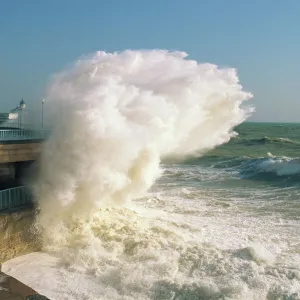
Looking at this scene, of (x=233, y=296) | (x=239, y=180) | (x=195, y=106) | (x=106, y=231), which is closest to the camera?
(x=233, y=296)

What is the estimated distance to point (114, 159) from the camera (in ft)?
40.9

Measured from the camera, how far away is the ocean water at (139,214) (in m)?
9.29

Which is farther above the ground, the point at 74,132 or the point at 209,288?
the point at 74,132

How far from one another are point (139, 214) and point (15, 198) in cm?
456

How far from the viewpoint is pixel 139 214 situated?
14531mm

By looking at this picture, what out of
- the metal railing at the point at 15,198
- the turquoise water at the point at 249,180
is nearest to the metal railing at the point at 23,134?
the metal railing at the point at 15,198

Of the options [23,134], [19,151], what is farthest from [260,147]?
[19,151]

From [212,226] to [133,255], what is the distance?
3.83m

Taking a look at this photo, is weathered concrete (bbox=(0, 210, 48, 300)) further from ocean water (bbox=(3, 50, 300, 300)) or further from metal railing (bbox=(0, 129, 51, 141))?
metal railing (bbox=(0, 129, 51, 141))

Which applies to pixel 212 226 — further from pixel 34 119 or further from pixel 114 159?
pixel 34 119

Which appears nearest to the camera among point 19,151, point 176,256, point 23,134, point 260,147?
point 176,256

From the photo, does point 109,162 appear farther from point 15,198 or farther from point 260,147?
point 260,147

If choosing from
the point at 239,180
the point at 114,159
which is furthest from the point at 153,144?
the point at 239,180

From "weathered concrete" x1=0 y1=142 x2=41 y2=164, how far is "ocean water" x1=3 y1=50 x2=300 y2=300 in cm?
39
